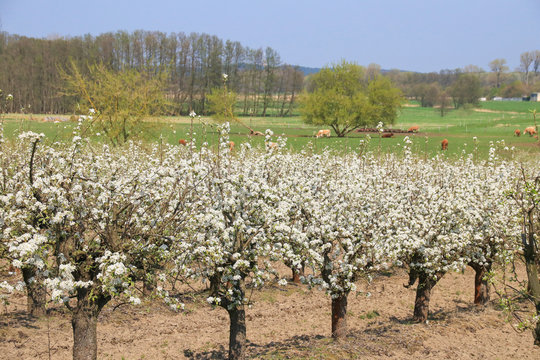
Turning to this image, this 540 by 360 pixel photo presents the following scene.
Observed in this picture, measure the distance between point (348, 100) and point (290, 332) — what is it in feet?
176

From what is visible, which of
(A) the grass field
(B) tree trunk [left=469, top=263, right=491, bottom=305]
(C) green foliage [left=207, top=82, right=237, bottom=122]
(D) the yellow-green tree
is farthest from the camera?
(A) the grass field

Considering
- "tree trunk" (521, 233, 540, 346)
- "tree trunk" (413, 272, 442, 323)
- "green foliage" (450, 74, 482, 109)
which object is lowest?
"tree trunk" (413, 272, 442, 323)

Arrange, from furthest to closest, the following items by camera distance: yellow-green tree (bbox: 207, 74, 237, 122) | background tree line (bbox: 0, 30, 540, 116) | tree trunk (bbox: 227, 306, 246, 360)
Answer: background tree line (bbox: 0, 30, 540, 116) → tree trunk (bbox: 227, 306, 246, 360) → yellow-green tree (bbox: 207, 74, 237, 122)

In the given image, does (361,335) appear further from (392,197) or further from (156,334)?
(156,334)

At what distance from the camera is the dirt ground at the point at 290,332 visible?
10.6 meters

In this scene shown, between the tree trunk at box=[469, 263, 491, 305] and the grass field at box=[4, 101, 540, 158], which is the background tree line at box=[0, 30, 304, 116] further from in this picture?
the tree trunk at box=[469, 263, 491, 305]

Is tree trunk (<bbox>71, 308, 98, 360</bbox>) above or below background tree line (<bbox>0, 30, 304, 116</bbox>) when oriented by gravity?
below

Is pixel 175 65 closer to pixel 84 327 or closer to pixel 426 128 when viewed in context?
pixel 426 128

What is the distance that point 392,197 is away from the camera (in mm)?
11211

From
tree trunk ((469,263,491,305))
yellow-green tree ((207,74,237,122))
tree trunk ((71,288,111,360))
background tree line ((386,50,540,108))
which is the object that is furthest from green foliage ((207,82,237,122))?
background tree line ((386,50,540,108))

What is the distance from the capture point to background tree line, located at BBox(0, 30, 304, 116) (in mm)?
84738

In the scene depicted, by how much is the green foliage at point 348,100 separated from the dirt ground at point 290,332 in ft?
158

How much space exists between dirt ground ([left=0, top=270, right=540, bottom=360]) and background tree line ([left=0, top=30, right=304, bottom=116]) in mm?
69311

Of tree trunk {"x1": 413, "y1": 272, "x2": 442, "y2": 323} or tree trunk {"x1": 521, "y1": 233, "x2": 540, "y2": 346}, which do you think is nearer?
tree trunk {"x1": 521, "y1": 233, "x2": 540, "y2": 346}
